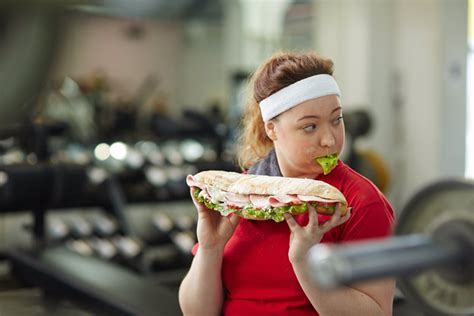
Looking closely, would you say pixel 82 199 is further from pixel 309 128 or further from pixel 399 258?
pixel 399 258

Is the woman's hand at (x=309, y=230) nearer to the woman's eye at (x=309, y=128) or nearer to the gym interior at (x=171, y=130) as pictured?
the woman's eye at (x=309, y=128)

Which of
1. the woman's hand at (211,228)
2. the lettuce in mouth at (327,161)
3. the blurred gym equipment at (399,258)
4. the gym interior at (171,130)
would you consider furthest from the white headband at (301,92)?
the blurred gym equipment at (399,258)

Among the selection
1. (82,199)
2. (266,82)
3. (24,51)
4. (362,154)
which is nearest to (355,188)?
(266,82)

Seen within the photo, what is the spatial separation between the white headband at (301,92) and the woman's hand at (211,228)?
251 mm

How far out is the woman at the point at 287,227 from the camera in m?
1.49

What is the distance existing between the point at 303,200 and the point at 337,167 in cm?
23

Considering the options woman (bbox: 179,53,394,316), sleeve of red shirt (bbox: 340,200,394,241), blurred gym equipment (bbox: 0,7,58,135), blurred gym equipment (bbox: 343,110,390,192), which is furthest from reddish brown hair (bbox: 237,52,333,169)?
blurred gym equipment (bbox: 343,110,390,192)

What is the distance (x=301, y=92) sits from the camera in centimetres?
155

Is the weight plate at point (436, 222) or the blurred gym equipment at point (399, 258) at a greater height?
the blurred gym equipment at point (399, 258)

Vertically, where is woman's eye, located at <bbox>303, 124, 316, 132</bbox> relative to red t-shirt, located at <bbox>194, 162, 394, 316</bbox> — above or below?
above

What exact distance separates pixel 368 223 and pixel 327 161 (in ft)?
0.51

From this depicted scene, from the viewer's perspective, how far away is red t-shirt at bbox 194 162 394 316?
151 centimetres

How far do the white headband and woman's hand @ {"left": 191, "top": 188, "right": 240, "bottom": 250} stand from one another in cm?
25

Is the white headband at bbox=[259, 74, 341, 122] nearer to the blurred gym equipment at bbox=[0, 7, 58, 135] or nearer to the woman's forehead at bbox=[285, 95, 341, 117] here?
the woman's forehead at bbox=[285, 95, 341, 117]
